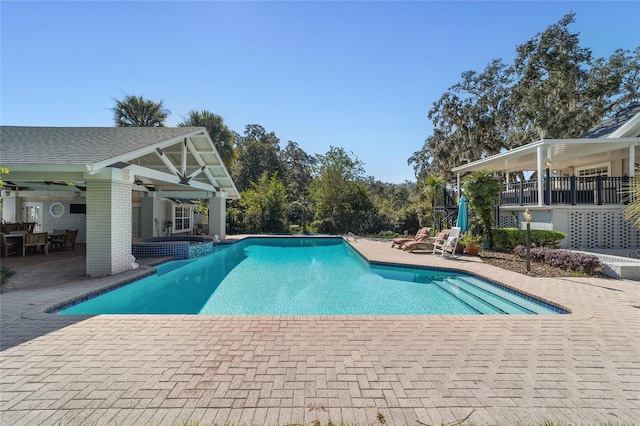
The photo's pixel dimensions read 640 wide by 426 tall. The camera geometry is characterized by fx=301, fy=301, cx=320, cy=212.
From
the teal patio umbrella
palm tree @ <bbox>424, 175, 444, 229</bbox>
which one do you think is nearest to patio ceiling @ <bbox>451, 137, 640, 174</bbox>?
the teal patio umbrella

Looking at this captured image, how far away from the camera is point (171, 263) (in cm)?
1130

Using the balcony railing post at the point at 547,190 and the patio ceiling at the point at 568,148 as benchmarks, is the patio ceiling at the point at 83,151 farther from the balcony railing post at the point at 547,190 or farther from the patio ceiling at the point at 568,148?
the balcony railing post at the point at 547,190

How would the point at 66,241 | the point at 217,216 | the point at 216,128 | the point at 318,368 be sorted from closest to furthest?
1. the point at 318,368
2. the point at 66,241
3. the point at 217,216
4. the point at 216,128

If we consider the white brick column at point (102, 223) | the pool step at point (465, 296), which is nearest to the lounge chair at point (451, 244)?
the pool step at point (465, 296)

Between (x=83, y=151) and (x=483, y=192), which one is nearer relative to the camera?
(x=83, y=151)

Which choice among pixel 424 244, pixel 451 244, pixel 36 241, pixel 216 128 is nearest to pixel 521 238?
pixel 451 244

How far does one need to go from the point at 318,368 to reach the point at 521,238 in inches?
438

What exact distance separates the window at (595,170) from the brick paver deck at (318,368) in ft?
41.6

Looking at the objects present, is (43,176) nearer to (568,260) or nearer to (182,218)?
(182,218)

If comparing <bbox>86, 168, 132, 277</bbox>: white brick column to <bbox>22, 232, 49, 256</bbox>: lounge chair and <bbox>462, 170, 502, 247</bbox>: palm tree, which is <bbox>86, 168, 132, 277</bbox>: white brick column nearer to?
<bbox>22, 232, 49, 256</bbox>: lounge chair

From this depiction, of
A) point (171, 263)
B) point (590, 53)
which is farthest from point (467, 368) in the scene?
point (590, 53)

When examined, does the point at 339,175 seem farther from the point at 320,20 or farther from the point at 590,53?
the point at 590,53

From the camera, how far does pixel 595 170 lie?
598 inches

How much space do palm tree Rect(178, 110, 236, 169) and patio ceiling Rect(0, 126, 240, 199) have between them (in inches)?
339
